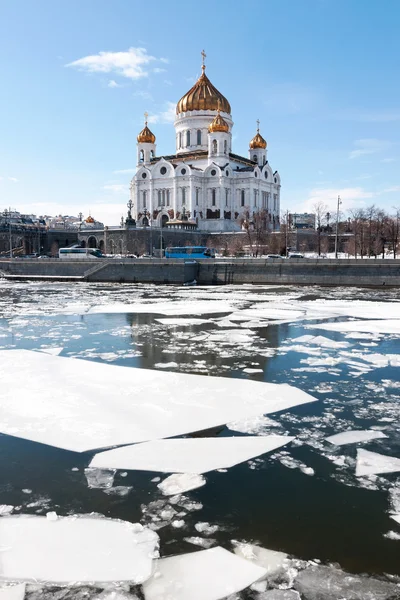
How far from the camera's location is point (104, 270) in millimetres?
37781

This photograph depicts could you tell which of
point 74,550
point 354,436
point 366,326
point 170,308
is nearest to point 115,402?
point 354,436

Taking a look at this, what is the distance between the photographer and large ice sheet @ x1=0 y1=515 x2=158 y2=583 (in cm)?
338

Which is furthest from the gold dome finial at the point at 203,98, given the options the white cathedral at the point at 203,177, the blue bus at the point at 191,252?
the blue bus at the point at 191,252

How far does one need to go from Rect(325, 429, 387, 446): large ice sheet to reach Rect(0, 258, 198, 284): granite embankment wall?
29.3m

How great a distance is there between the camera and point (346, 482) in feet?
15.6

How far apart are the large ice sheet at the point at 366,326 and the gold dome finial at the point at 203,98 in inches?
2329

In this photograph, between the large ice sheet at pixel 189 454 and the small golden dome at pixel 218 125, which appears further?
the small golden dome at pixel 218 125

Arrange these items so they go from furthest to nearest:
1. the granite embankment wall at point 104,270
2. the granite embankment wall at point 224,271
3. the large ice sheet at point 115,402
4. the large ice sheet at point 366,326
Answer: the granite embankment wall at point 104,270
the granite embankment wall at point 224,271
the large ice sheet at point 366,326
the large ice sheet at point 115,402

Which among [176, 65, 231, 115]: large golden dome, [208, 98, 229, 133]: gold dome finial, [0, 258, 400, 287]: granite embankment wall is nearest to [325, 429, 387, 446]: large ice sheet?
[0, 258, 400, 287]: granite embankment wall

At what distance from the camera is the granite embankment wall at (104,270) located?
35625 millimetres

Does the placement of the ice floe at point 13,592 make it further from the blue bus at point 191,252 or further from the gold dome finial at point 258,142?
the gold dome finial at point 258,142

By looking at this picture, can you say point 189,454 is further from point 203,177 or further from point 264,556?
point 203,177

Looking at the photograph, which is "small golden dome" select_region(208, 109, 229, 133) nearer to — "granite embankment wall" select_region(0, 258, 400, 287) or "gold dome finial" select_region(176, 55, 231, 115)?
"gold dome finial" select_region(176, 55, 231, 115)

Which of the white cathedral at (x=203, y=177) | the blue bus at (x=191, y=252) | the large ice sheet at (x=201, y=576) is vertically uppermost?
the white cathedral at (x=203, y=177)
